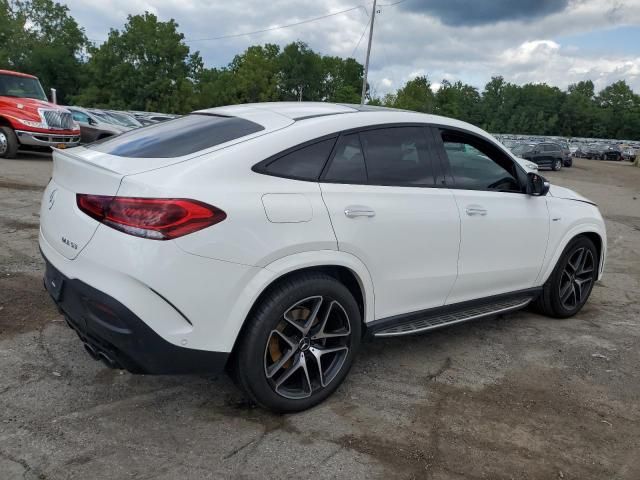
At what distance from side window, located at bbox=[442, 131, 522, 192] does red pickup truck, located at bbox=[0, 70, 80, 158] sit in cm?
1248

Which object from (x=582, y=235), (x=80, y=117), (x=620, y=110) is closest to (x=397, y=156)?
(x=582, y=235)

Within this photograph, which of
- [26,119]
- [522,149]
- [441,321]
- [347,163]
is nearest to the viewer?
[347,163]

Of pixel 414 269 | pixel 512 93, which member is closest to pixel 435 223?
pixel 414 269

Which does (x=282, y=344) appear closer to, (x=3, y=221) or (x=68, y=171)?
(x=68, y=171)

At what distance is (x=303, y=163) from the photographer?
9.93 feet

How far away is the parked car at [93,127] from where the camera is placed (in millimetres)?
17531

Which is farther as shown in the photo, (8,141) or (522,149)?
(522,149)

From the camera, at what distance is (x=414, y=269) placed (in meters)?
3.46

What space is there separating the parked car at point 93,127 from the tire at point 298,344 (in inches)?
628

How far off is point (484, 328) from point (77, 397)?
3.17 meters

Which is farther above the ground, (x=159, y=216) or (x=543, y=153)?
(x=159, y=216)

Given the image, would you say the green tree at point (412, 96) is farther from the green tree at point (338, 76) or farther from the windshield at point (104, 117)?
the windshield at point (104, 117)

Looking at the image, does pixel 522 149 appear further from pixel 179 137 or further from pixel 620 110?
pixel 620 110

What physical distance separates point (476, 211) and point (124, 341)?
2430 mm
